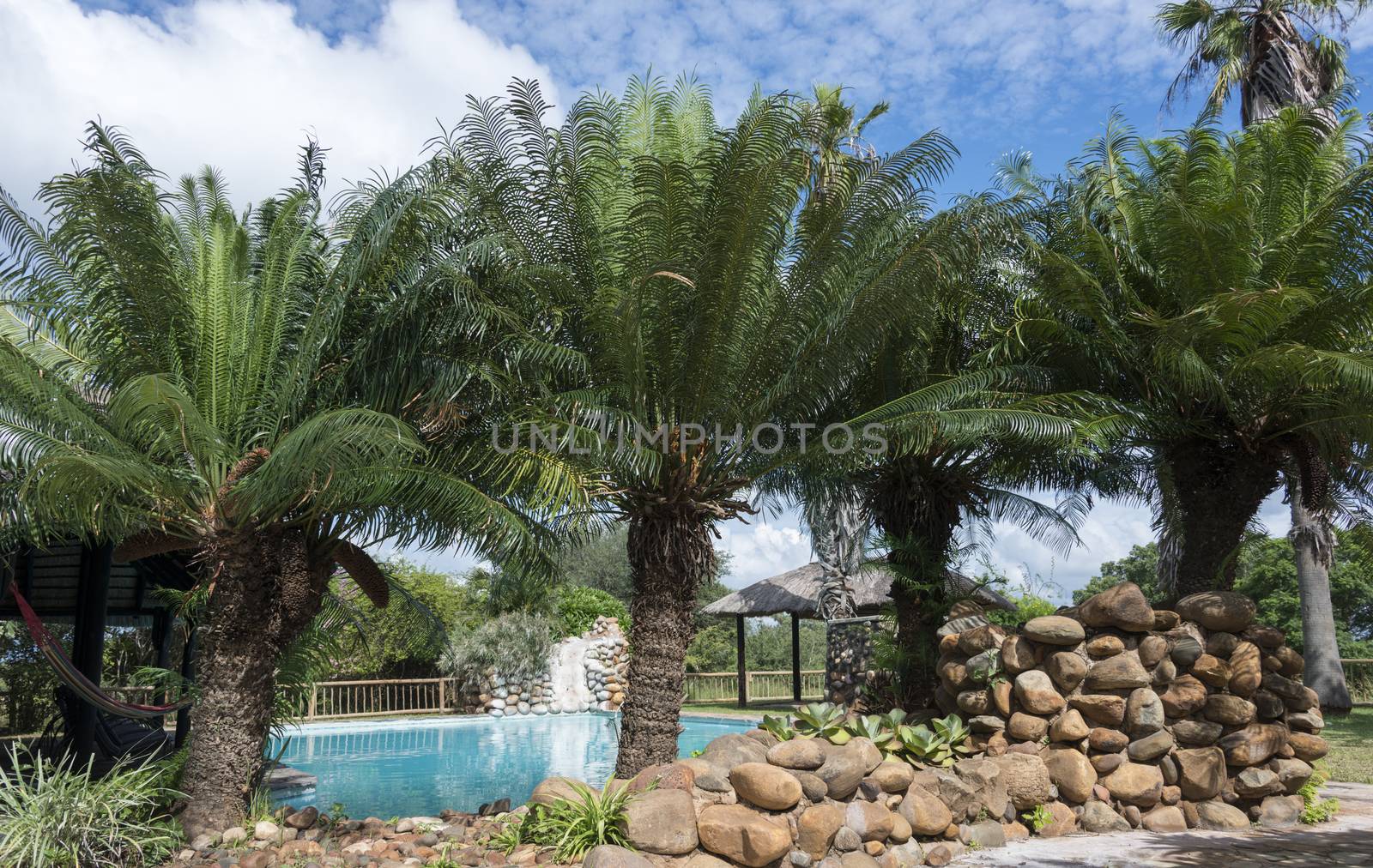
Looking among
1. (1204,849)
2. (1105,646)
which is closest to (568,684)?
(1105,646)

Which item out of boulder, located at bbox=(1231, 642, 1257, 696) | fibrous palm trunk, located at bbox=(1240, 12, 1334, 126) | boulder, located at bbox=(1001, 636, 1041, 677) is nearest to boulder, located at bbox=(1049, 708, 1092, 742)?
boulder, located at bbox=(1001, 636, 1041, 677)

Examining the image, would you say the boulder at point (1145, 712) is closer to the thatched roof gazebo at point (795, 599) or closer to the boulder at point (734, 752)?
the boulder at point (734, 752)

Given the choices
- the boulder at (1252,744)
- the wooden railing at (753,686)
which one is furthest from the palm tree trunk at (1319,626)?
the wooden railing at (753,686)

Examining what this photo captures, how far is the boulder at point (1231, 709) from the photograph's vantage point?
8.08 m

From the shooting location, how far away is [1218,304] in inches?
320

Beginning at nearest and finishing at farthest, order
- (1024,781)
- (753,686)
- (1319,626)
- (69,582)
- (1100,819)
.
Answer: (1024,781)
(1100,819)
(69,582)
(1319,626)
(753,686)

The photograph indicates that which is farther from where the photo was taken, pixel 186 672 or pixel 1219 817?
pixel 186 672

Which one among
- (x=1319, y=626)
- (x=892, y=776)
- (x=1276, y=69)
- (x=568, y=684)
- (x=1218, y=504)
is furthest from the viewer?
(x=568, y=684)

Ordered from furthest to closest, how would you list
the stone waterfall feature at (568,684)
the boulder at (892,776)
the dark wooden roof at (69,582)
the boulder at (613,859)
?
the stone waterfall feature at (568,684) < the dark wooden roof at (69,582) < the boulder at (892,776) < the boulder at (613,859)

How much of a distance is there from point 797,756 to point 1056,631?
106 inches

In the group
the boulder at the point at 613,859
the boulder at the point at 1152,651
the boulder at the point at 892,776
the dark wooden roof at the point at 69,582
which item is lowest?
the boulder at the point at 613,859

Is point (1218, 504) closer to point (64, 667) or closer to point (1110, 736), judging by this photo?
point (1110, 736)

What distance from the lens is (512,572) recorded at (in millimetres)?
8523

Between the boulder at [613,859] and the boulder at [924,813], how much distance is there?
7.03 ft
